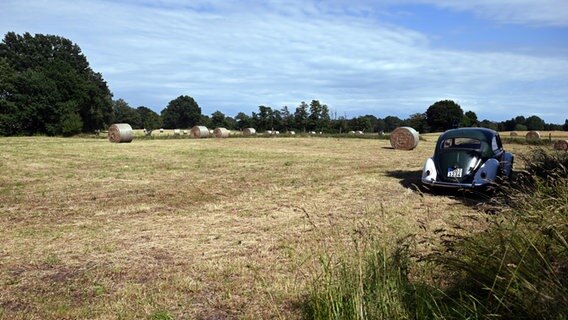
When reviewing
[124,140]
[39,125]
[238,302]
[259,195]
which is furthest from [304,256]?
[39,125]

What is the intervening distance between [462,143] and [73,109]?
2337 inches

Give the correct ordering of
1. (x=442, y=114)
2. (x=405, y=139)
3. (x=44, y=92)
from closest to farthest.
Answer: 1. (x=405, y=139)
2. (x=44, y=92)
3. (x=442, y=114)

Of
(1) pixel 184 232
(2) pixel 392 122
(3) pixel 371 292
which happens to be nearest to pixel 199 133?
(1) pixel 184 232

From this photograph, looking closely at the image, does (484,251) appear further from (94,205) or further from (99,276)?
(94,205)

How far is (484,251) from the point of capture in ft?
13.1

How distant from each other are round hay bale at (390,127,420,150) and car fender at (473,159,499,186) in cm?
1805

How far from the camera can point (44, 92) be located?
57.1m

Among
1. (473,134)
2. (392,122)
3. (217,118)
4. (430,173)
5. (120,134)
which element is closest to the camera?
(430,173)

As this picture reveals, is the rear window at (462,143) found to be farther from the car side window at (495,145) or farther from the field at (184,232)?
the field at (184,232)

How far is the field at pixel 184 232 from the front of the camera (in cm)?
471

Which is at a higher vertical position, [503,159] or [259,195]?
[503,159]

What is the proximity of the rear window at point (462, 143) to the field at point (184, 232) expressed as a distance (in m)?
1.61

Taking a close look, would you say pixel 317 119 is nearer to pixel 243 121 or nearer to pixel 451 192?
pixel 243 121

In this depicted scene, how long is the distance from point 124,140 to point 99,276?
30233mm
